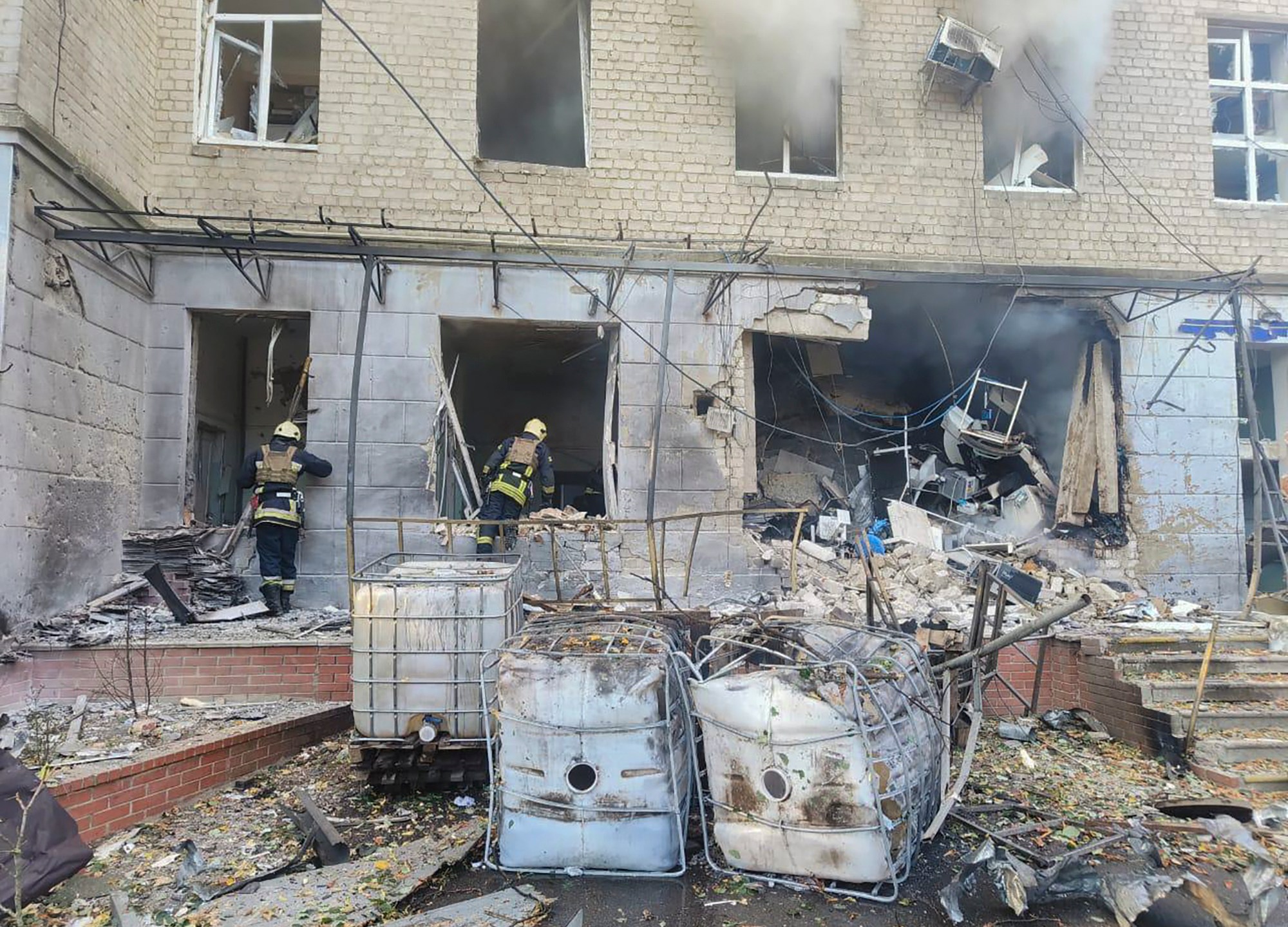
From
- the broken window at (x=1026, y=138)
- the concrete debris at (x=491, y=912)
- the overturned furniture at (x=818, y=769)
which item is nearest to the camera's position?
the concrete debris at (x=491, y=912)

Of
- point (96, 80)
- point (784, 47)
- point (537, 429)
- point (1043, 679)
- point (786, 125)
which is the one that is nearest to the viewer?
point (1043, 679)

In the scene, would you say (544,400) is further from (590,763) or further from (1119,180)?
Answer: (590,763)

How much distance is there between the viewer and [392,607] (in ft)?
14.7

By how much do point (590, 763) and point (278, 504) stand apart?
4925 mm

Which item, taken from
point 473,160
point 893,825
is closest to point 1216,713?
point 893,825

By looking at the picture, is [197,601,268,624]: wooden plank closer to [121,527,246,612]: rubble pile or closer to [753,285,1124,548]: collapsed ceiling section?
[121,527,246,612]: rubble pile

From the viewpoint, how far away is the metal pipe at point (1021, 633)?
11.6ft

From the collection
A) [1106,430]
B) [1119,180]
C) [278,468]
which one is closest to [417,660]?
[278,468]

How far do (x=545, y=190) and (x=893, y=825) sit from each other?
7134 mm

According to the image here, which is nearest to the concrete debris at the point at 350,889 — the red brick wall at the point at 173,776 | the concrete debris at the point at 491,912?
the concrete debris at the point at 491,912

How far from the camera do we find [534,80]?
31.8 feet

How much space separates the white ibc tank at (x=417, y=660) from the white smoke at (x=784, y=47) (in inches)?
281

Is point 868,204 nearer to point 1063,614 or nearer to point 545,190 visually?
point 545,190

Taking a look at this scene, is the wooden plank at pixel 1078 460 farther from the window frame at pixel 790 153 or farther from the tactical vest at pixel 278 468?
the tactical vest at pixel 278 468
